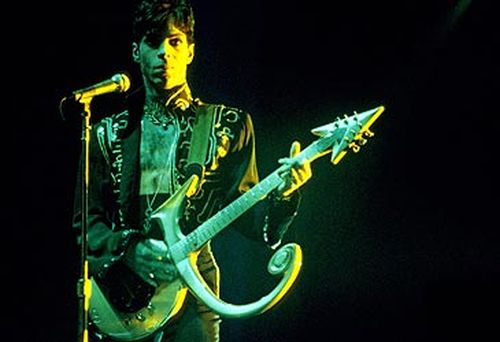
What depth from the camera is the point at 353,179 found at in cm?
313

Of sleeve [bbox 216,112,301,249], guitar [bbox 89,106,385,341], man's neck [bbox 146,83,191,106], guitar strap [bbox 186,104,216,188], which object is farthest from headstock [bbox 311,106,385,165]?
man's neck [bbox 146,83,191,106]

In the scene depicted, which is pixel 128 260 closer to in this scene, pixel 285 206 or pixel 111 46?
pixel 285 206

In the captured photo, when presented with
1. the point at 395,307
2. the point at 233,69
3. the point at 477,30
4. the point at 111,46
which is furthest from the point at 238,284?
the point at 477,30

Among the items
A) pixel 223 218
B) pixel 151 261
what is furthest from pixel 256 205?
pixel 151 261

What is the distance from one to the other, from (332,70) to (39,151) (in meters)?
1.13

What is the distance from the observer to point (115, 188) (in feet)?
8.80

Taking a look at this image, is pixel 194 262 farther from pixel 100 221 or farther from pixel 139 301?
pixel 100 221

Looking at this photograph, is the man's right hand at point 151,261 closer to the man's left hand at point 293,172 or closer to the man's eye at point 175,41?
the man's left hand at point 293,172

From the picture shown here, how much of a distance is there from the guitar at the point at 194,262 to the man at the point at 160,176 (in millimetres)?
25

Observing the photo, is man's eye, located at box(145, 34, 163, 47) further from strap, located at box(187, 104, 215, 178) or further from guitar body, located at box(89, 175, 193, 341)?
guitar body, located at box(89, 175, 193, 341)

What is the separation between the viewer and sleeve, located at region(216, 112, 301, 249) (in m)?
2.51

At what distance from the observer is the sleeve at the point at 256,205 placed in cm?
251

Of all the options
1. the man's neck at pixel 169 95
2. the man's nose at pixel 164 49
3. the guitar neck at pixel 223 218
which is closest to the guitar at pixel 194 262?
the guitar neck at pixel 223 218

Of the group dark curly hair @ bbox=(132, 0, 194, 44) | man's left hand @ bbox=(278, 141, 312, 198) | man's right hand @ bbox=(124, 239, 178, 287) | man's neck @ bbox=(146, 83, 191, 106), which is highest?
dark curly hair @ bbox=(132, 0, 194, 44)
